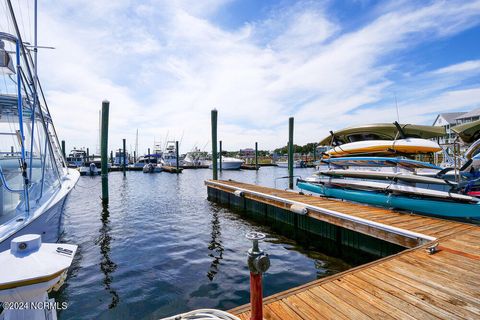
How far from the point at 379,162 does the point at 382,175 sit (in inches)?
26.2

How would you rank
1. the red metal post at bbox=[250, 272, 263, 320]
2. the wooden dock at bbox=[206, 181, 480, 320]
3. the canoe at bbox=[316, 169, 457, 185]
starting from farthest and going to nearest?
the canoe at bbox=[316, 169, 457, 185] < the wooden dock at bbox=[206, 181, 480, 320] < the red metal post at bbox=[250, 272, 263, 320]

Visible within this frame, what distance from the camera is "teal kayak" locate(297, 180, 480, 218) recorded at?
6.88 metres

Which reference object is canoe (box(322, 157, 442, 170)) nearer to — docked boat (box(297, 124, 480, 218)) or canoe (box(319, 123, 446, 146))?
docked boat (box(297, 124, 480, 218))

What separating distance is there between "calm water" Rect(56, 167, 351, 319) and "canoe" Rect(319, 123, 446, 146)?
5661 mm

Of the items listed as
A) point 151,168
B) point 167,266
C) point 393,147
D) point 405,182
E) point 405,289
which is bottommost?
point 167,266

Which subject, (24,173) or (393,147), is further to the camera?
(393,147)

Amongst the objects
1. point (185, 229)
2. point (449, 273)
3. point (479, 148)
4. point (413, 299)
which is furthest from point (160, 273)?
point (479, 148)

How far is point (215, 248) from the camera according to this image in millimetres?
8227

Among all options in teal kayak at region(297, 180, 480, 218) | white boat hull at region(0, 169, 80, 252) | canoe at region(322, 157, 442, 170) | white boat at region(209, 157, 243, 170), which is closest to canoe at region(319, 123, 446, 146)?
canoe at region(322, 157, 442, 170)

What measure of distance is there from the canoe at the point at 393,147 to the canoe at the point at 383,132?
2.15 feet

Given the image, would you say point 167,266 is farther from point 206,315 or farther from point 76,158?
point 76,158

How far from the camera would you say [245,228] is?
10562mm

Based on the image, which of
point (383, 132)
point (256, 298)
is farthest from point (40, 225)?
point (383, 132)

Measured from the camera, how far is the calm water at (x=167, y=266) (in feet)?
17.1
